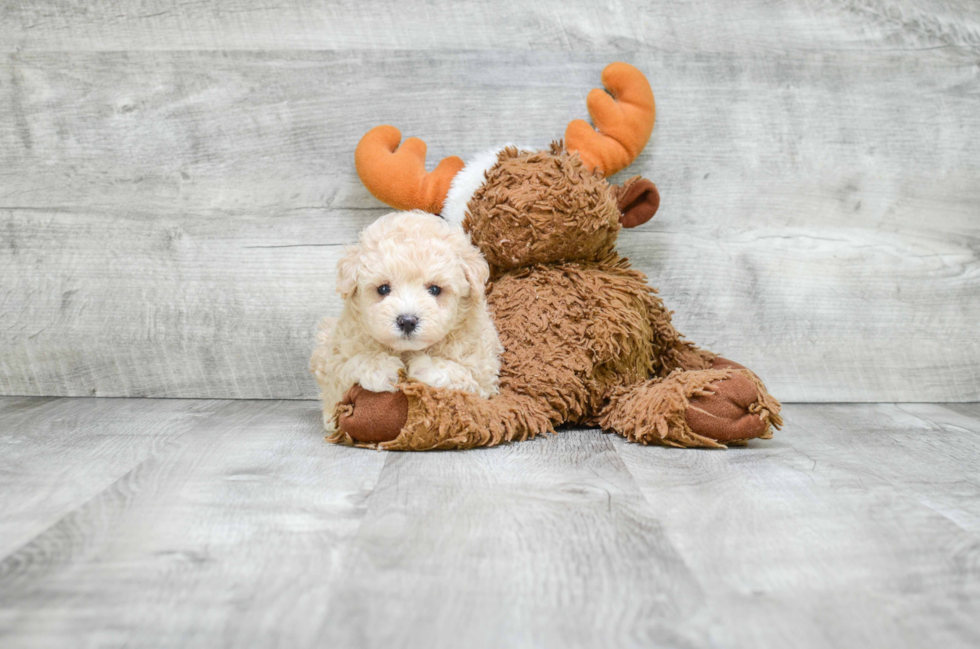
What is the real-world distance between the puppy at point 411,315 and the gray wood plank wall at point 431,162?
352mm

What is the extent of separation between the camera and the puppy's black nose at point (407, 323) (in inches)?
37.4

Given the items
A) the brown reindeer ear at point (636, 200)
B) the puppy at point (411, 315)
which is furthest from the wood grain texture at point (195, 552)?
the brown reindeer ear at point (636, 200)

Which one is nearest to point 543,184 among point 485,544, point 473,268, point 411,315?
point 473,268

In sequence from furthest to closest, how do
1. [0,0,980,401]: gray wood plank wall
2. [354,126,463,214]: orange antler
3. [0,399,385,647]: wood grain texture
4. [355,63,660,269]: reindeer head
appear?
1. [0,0,980,401]: gray wood plank wall
2. [354,126,463,214]: orange antler
3. [355,63,660,269]: reindeer head
4. [0,399,385,647]: wood grain texture

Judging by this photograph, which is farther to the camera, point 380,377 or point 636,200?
point 636,200

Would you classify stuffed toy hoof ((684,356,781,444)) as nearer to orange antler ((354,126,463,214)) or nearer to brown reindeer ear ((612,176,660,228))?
brown reindeer ear ((612,176,660,228))

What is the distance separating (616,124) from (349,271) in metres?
0.55

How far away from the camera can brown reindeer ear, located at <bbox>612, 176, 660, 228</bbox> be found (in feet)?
3.94

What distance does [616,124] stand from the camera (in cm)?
128

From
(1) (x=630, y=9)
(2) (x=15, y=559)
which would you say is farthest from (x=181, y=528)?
(1) (x=630, y=9)

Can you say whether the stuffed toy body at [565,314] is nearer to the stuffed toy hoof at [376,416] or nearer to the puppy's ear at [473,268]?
the stuffed toy hoof at [376,416]

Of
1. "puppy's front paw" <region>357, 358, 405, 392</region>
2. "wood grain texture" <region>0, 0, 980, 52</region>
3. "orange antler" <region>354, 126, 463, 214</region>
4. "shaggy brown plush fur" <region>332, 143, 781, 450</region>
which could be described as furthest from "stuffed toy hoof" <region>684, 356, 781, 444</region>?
"wood grain texture" <region>0, 0, 980, 52</region>

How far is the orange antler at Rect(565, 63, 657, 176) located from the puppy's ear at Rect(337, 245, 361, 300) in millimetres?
455

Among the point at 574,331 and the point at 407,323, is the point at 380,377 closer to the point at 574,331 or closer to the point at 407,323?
the point at 407,323
